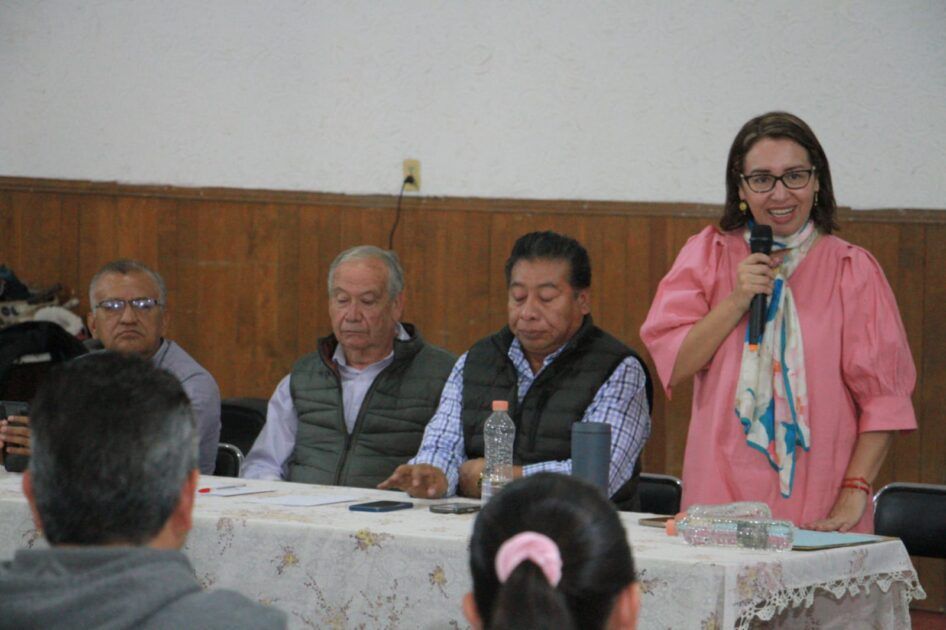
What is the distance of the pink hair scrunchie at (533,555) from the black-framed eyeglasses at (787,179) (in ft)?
5.73

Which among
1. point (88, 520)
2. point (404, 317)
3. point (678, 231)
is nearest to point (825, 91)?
point (678, 231)

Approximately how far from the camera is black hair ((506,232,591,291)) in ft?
11.3

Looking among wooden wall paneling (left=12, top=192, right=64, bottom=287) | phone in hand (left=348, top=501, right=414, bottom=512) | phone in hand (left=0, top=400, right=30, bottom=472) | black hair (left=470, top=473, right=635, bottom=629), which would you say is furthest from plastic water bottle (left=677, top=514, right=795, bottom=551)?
wooden wall paneling (left=12, top=192, right=64, bottom=287)

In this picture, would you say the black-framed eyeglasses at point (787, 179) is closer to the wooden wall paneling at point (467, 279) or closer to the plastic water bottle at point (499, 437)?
the plastic water bottle at point (499, 437)

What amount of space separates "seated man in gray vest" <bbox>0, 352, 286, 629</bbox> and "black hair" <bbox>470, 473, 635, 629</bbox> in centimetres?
24

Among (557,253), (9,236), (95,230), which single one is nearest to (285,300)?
(95,230)

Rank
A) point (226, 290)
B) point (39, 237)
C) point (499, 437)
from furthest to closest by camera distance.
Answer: point (39, 237) → point (226, 290) → point (499, 437)

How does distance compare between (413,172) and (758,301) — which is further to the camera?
(413,172)

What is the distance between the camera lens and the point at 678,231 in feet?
16.7

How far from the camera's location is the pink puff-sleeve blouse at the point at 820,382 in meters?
2.82

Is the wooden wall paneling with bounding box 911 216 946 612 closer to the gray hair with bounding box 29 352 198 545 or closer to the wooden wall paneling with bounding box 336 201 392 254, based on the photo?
the wooden wall paneling with bounding box 336 201 392 254

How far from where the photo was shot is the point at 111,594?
4.17 feet

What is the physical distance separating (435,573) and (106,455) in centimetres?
113

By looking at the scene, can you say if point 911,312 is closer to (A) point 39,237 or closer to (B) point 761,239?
(B) point 761,239
